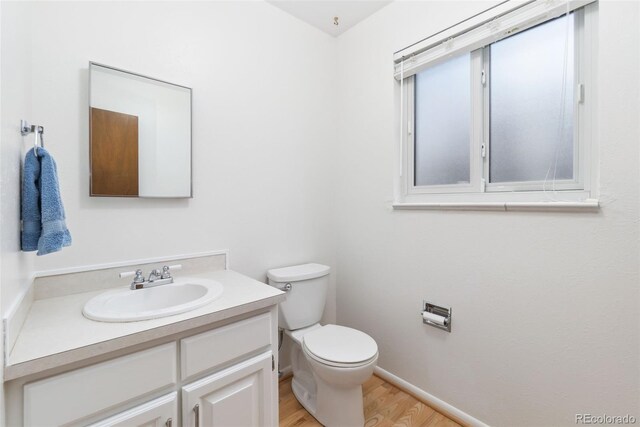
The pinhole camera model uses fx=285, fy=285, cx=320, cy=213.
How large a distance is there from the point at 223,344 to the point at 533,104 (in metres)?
1.75

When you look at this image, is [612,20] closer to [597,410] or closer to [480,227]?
[480,227]

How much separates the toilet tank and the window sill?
710 mm

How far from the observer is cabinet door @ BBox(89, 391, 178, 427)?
2.81 feet

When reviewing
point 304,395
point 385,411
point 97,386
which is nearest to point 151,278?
point 97,386

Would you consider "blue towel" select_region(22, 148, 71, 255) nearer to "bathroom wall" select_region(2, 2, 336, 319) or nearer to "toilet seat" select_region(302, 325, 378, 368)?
"bathroom wall" select_region(2, 2, 336, 319)

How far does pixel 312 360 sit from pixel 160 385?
2.34 ft

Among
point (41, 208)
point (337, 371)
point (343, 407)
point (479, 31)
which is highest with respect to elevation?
point (479, 31)

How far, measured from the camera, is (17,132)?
0.89m

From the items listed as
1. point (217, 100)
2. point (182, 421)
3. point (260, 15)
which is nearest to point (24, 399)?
point (182, 421)

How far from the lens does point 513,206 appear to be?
4.29ft

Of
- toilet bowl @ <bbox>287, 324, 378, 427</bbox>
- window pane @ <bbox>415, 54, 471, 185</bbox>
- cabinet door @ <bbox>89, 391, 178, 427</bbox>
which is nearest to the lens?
cabinet door @ <bbox>89, 391, 178, 427</bbox>

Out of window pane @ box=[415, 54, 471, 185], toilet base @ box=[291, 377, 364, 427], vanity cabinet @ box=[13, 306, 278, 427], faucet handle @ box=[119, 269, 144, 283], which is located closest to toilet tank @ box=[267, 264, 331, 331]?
toilet base @ box=[291, 377, 364, 427]

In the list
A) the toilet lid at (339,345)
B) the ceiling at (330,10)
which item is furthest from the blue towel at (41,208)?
the ceiling at (330,10)

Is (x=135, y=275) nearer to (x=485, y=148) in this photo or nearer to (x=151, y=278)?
(x=151, y=278)
